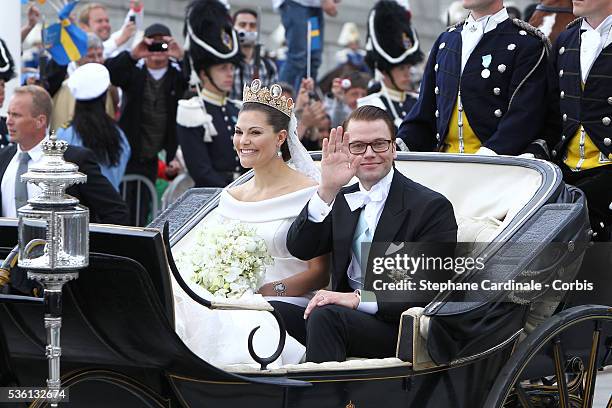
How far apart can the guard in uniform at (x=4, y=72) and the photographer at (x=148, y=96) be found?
1273mm

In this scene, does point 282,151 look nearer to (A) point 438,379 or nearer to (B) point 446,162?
(B) point 446,162

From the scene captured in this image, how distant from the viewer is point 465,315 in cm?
455

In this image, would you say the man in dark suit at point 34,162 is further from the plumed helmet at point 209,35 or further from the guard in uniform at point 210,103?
the plumed helmet at point 209,35

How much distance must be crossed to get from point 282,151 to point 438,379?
169cm

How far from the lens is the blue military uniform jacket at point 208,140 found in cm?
928

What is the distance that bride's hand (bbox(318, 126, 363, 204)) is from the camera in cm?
485

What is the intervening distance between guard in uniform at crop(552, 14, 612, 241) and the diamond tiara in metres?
1.16

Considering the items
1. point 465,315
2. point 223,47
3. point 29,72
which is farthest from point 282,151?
point 29,72

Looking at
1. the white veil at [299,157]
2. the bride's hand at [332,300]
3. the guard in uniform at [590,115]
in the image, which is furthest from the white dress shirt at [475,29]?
the bride's hand at [332,300]

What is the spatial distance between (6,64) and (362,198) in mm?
4229

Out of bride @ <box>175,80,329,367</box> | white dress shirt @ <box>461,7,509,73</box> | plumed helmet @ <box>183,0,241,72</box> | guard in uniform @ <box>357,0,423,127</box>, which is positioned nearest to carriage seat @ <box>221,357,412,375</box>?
bride @ <box>175,80,329,367</box>

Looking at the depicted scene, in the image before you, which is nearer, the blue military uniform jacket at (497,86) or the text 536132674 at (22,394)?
the text 536132674 at (22,394)

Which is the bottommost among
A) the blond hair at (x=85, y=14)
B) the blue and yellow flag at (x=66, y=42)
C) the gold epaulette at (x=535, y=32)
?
the gold epaulette at (x=535, y=32)

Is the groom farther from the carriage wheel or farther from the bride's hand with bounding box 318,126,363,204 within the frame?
the carriage wheel
